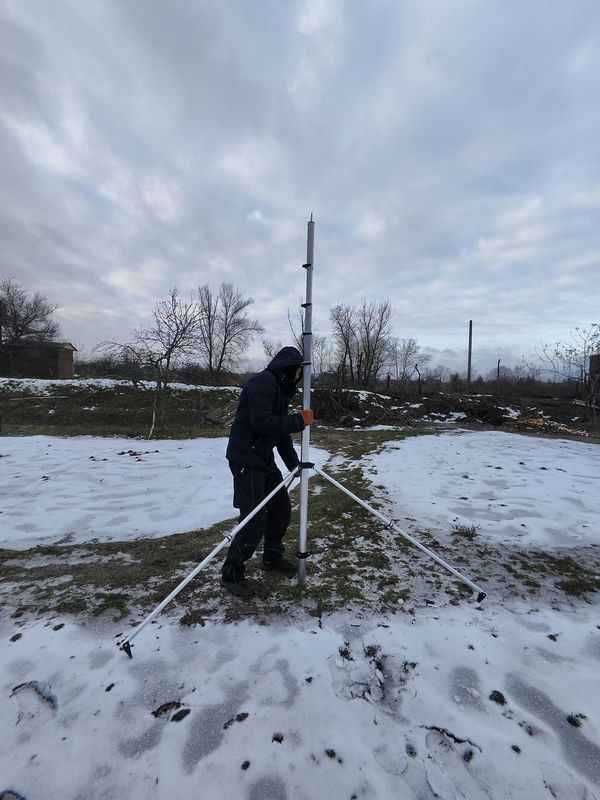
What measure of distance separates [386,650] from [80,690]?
5.75ft

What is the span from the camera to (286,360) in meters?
3.15

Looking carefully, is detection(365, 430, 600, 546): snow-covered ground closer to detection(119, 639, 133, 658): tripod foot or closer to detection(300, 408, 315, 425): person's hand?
detection(300, 408, 315, 425): person's hand

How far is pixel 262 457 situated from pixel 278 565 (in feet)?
3.40

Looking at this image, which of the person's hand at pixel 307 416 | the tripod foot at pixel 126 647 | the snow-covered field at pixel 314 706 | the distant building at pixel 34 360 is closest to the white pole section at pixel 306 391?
the person's hand at pixel 307 416

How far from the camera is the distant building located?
33.7m

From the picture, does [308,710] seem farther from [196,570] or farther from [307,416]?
[307,416]

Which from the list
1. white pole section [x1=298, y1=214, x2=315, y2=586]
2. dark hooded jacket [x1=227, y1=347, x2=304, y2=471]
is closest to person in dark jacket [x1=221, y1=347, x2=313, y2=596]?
dark hooded jacket [x1=227, y1=347, x2=304, y2=471]

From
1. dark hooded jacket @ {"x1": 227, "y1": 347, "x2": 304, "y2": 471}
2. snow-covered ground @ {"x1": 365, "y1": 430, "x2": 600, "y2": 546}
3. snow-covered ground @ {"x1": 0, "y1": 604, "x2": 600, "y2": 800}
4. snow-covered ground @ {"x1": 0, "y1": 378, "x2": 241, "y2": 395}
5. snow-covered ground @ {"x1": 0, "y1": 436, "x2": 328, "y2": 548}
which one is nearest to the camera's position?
snow-covered ground @ {"x1": 0, "y1": 604, "x2": 600, "y2": 800}

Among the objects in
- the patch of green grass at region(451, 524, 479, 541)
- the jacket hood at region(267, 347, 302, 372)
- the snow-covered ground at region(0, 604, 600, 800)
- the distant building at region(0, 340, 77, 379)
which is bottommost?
the snow-covered ground at region(0, 604, 600, 800)

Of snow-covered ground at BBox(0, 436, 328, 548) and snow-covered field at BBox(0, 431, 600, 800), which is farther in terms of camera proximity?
snow-covered ground at BBox(0, 436, 328, 548)

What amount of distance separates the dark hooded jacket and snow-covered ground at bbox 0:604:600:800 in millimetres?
1220

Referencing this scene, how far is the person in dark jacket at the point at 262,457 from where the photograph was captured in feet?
9.84

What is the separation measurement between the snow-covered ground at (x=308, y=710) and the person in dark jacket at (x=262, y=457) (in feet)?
1.90

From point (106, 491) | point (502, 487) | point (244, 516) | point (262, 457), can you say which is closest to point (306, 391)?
point (262, 457)
